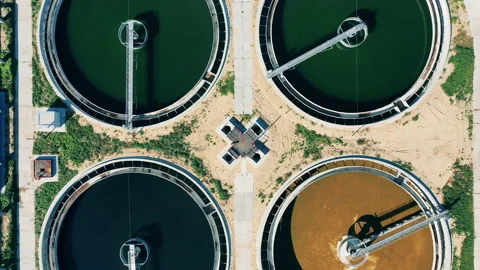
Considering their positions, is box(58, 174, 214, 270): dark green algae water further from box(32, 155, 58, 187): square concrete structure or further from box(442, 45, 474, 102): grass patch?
box(442, 45, 474, 102): grass patch

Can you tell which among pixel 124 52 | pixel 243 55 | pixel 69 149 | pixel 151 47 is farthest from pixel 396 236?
pixel 69 149

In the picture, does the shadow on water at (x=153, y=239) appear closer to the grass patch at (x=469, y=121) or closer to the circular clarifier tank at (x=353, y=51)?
the circular clarifier tank at (x=353, y=51)

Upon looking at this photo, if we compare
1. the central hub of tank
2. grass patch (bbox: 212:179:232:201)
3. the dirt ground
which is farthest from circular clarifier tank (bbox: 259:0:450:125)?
the central hub of tank

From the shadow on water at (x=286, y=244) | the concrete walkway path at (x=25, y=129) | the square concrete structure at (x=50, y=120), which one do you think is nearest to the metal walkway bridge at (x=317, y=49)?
the shadow on water at (x=286, y=244)

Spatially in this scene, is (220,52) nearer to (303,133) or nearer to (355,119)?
(303,133)

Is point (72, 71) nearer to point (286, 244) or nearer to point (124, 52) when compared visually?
point (124, 52)

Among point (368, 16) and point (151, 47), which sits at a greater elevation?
point (368, 16)
